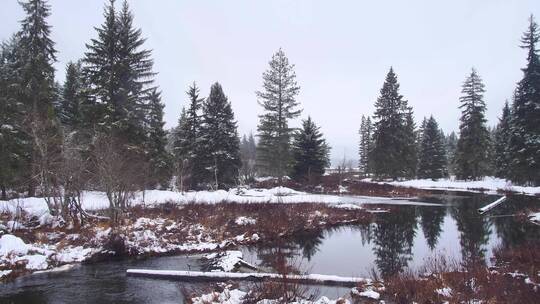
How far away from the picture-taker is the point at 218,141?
126ft

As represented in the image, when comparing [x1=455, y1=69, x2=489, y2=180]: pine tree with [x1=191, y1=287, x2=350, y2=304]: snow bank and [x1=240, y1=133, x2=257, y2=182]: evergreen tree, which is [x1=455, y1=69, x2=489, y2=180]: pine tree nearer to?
[x1=240, y1=133, x2=257, y2=182]: evergreen tree

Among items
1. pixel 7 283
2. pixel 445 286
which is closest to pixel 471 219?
pixel 445 286

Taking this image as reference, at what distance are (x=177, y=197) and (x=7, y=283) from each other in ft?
49.4

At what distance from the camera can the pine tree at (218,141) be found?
125ft

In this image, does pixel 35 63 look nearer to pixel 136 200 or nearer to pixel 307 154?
pixel 136 200

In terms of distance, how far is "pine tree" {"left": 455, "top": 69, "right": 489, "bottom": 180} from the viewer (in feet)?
159

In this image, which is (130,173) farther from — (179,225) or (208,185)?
(208,185)

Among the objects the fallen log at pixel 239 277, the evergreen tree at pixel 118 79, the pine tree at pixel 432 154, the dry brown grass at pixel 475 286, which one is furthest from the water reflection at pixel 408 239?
the pine tree at pixel 432 154

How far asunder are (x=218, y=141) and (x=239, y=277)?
2758cm

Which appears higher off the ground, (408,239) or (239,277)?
(408,239)

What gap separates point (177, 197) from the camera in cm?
2675

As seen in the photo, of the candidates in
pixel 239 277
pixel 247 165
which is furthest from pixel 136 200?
pixel 247 165

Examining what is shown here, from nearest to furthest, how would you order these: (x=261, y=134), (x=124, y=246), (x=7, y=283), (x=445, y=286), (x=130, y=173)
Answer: (x=445, y=286), (x=7, y=283), (x=124, y=246), (x=130, y=173), (x=261, y=134)

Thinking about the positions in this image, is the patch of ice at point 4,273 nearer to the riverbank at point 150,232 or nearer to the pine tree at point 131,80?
the riverbank at point 150,232
